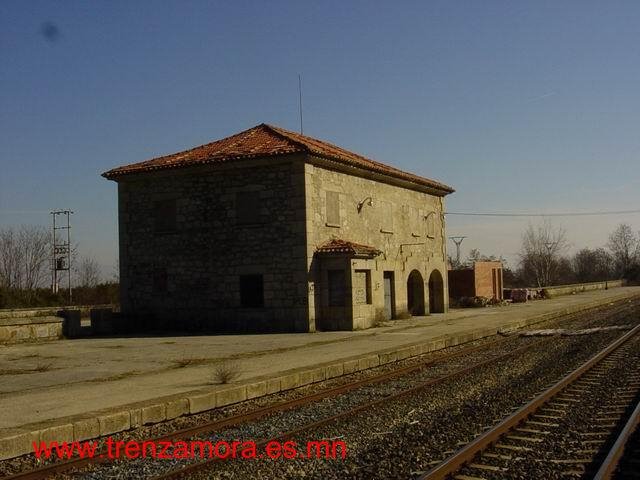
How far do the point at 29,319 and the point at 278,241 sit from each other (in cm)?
718

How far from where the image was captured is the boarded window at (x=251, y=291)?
2009 cm

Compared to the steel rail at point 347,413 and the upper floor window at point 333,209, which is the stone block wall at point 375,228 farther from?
the steel rail at point 347,413

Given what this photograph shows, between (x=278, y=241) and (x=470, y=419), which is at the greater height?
(x=278, y=241)

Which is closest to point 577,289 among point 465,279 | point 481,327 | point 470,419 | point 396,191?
point 465,279

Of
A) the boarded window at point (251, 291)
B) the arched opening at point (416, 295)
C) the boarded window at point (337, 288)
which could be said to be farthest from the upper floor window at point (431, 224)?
the boarded window at point (251, 291)

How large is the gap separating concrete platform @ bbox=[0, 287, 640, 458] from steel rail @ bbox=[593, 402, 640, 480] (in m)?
4.87

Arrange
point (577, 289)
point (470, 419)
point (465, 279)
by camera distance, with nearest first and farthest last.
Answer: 1. point (470, 419)
2. point (465, 279)
3. point (577, 289)

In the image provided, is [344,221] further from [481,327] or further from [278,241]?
[481,327]

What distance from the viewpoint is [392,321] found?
2317 centimetres

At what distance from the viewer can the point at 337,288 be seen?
19.9m

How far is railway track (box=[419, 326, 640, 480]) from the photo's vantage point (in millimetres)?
5480

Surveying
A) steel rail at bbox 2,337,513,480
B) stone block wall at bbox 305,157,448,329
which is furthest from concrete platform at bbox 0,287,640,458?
stone block wall at bbox 305,157,448,329

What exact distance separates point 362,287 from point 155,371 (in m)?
10.3

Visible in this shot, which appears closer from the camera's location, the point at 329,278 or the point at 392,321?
the point at 329,278
